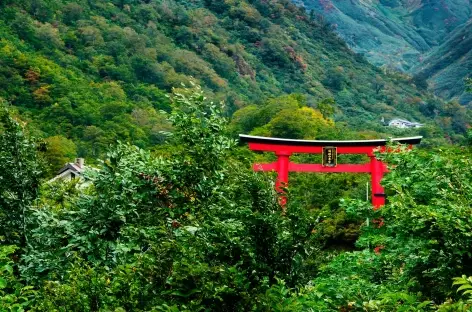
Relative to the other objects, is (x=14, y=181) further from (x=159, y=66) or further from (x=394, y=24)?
(x=394, y=24)

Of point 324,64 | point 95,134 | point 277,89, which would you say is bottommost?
point 95,134

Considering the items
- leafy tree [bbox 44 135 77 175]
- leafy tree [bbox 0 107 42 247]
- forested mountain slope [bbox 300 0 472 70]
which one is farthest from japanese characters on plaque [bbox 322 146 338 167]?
forested mountain slope [bbox 300 0 472 70]

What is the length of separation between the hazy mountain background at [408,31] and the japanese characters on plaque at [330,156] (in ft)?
312

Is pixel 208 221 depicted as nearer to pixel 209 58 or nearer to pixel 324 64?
pixel 209 58

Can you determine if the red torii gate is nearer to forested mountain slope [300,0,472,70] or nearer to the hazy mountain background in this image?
the hazy mountain background

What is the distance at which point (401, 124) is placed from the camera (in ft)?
238

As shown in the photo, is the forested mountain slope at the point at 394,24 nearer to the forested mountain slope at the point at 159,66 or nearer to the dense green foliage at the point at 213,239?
the forested mountain slope at the point at 159,66

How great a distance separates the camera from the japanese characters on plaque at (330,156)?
20.4 m

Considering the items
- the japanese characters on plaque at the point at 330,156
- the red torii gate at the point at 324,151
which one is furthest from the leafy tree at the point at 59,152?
the japanese characters on plaque at the point at 330,156

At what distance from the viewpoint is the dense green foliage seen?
178 inches

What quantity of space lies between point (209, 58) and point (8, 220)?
68619 millimetres

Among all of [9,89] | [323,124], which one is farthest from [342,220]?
[9,89]

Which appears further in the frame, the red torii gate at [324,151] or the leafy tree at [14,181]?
the red torii gate at [324,151]

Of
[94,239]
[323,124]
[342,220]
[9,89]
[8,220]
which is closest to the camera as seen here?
[94,239]
